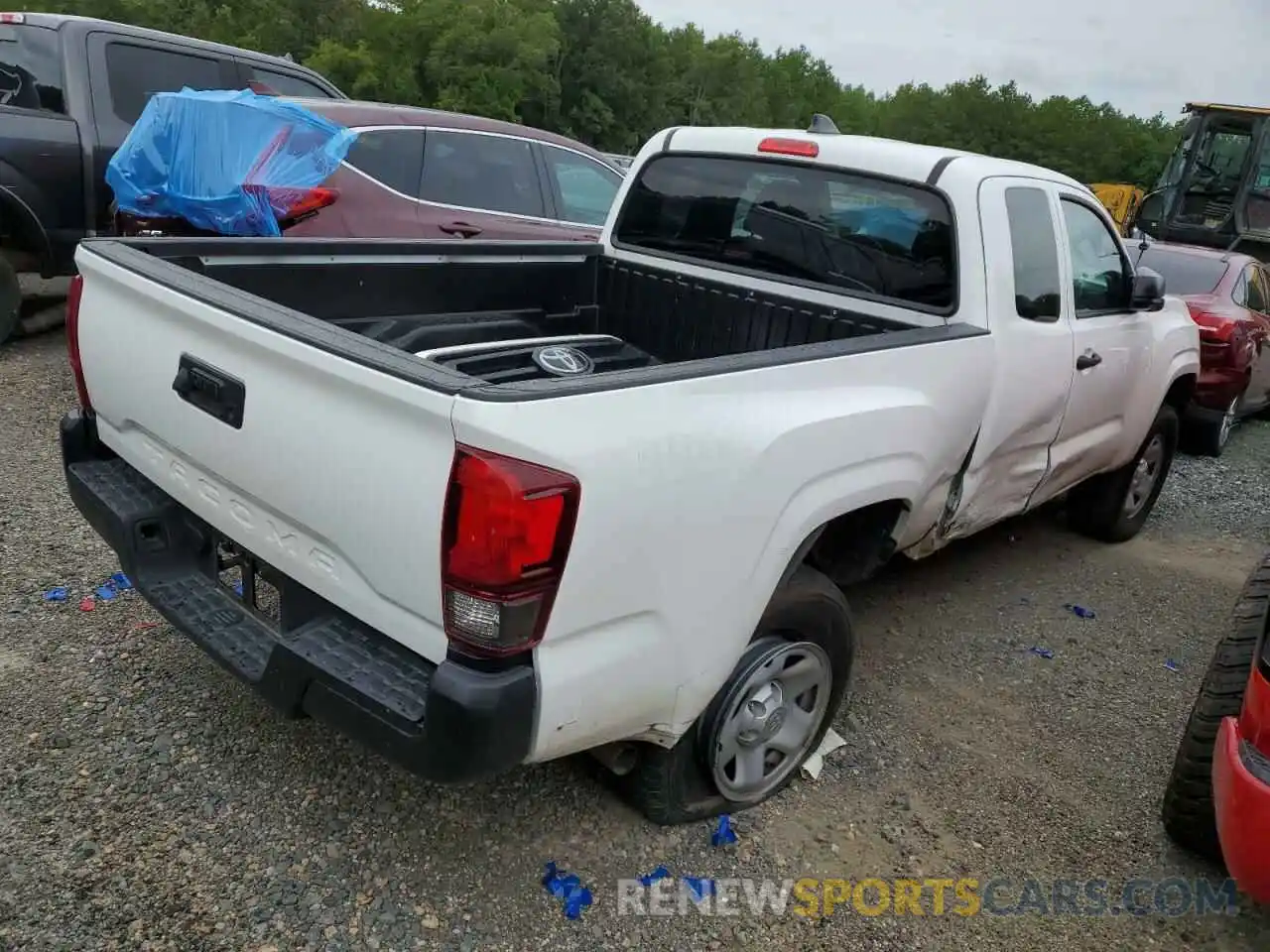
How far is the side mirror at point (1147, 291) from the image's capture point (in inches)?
168

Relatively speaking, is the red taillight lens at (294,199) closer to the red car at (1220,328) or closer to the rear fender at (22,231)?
the rear fender at (22,231)

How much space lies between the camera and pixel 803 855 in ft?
9.30

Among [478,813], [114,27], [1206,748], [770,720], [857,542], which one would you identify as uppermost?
[114,27]

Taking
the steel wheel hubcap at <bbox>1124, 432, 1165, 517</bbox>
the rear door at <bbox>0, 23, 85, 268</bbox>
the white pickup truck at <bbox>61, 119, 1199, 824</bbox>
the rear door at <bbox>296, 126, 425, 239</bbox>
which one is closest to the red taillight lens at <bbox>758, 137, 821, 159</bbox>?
the white pickup truck at <bbox>61, 119, 1199, 824</bbox>

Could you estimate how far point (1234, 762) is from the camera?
2.21 metres

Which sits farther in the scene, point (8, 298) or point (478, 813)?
point (8, 298)

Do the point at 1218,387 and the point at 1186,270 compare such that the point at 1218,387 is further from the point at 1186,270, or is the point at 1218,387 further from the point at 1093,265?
the point at 1093,265

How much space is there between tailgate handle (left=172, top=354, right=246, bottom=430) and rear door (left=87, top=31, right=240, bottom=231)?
444cm

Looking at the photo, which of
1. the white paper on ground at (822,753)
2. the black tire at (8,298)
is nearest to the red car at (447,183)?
the black tire at (8,298)

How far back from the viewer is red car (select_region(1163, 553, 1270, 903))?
2.15 metres

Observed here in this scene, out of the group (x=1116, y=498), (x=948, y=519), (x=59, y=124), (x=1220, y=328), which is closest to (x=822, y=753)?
(x=948, y=519)

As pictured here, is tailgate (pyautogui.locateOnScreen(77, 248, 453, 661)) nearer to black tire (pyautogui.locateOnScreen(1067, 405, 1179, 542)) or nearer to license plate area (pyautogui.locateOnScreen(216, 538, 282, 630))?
license plate area (pyautogui.locateOnScreen(216, 538, 282, 630))

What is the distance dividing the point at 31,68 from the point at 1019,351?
617 centimetres

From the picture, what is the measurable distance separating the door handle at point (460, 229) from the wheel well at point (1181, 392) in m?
3.98
